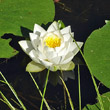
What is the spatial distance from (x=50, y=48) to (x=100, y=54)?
1.43 ft

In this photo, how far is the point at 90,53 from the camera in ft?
7.73

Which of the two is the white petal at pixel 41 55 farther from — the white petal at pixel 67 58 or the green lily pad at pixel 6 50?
the green lily pad at pixel 6 50

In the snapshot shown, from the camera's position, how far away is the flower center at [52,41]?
92.4 inches

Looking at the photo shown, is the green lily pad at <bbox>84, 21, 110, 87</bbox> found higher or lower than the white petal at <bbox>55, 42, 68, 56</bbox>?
lower

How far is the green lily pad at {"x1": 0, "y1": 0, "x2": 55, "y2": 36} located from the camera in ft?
8.36

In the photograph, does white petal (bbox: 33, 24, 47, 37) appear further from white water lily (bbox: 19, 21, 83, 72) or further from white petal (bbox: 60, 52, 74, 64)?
white petal (bbox: 60, 52, 74, 64)

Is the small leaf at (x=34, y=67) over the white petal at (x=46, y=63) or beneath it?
beneath

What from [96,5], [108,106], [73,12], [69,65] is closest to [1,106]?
[69,65]

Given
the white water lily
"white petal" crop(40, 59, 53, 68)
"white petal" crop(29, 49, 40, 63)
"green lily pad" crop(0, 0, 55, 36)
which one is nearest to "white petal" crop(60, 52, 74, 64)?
the white water lily

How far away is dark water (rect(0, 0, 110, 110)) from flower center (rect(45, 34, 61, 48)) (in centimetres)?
32

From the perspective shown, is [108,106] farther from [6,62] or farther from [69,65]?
[6,62]

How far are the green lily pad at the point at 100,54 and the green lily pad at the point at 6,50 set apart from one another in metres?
0.66

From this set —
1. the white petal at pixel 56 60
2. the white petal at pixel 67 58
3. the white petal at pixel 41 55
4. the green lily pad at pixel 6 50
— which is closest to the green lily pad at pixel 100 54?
the white petal at pixel 67 58

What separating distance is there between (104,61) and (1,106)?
929mm
